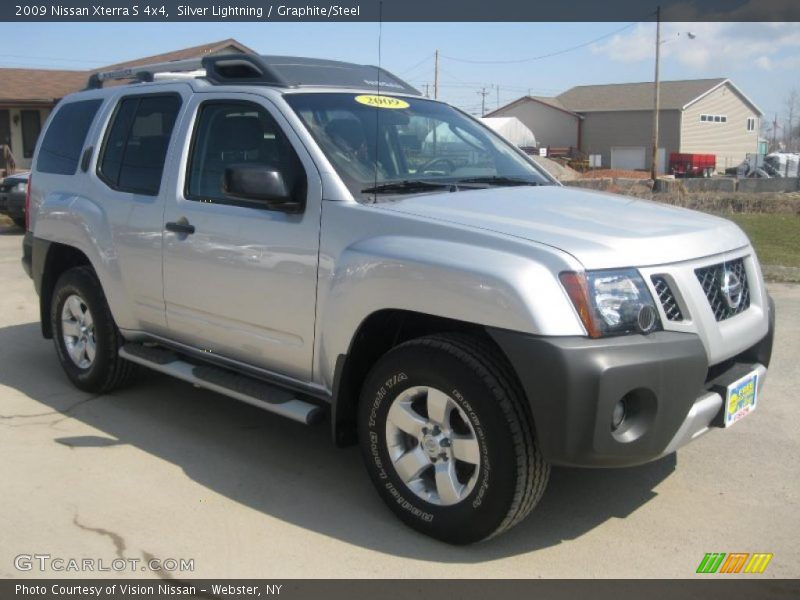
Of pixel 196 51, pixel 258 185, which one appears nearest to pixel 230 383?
pixel 258 185

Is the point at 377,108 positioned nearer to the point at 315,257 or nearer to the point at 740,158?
the point at 315,257

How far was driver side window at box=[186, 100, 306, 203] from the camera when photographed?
425 centimetres

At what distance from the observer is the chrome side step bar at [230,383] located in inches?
158

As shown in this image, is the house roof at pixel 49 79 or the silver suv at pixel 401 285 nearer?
the silver suv at pixel 401 285

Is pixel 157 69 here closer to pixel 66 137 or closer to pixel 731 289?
pixel 66 137

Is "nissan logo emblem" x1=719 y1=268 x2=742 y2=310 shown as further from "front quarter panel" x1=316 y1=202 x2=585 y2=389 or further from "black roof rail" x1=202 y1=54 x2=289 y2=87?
"black roof rail" x1=202 y1=54 x2=289 y2=87

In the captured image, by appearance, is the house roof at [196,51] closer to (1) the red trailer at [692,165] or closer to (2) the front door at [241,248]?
(2) the front door at [241,248]

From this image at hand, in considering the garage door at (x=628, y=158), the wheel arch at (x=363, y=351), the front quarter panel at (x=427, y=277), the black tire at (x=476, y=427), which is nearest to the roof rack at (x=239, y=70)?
the front quarter panel at (x=427, y=277)

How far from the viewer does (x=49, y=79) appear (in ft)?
98.6

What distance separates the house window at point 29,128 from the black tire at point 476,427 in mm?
29040

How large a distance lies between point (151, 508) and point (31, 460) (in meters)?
1.03

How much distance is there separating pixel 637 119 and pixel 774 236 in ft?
161

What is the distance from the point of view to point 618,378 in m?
3.06
